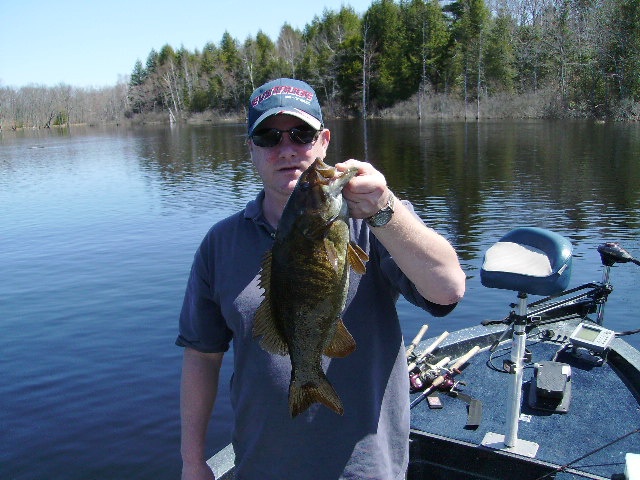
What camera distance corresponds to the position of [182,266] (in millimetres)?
14688

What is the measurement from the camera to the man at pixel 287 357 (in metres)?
2.39

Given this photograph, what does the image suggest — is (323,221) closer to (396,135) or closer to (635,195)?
(635,195)

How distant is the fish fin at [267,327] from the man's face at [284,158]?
50cm

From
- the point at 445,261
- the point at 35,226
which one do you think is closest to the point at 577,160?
the point at 35,226

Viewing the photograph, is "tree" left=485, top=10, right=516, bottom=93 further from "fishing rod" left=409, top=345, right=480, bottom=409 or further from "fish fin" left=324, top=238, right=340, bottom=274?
"fish fin" left=324, top=238, right=340, bottom=274

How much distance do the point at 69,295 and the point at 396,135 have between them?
38.2 metres

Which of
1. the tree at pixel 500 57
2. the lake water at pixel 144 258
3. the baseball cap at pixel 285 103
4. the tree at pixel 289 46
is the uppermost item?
the tree at pixel 289 46

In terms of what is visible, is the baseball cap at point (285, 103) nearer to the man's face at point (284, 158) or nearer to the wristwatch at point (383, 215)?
the man's face at point (284, 158)

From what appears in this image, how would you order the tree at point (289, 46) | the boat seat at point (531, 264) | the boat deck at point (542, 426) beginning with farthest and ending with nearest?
1. the tree at point (289, 46)
2. the boat deck at point (542, 426)
3. the boat seat at point (531, 264)

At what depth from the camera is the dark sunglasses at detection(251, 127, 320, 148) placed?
2633mm

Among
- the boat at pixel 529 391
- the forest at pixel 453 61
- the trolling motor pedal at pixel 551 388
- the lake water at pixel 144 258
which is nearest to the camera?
the boat at pixel 529 391

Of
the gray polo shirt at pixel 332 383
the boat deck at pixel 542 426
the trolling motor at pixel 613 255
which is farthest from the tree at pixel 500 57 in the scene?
the gray polo shirt at pixel 332 383

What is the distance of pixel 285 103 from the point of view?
2.64 meters

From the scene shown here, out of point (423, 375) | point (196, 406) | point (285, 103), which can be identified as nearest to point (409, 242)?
point (285, 103)
